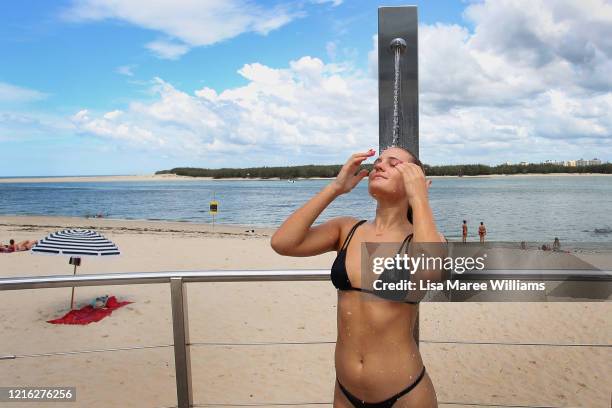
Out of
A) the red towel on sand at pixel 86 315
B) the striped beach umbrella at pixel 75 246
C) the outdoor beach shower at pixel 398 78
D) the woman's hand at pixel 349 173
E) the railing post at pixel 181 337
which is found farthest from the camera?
the red towel on sand at pixel 86 315

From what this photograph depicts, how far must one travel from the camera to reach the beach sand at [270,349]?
5.27m

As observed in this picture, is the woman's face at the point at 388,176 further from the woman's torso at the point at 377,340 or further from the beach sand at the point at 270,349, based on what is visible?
the beach sand at the point at 270,349

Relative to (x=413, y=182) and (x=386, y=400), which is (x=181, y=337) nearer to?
(x=386, y=400)

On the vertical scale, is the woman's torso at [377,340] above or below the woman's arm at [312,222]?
below

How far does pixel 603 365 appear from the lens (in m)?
6.44

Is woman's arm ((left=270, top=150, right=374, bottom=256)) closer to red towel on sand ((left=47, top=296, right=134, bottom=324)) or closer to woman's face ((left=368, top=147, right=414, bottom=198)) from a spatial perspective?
woman's face ((left=368, top=147, right=414, bottom=198))

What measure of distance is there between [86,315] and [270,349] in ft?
10.8

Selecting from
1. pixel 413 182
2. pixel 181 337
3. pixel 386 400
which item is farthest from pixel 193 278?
pixel 413 182

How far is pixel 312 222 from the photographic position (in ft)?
5.49

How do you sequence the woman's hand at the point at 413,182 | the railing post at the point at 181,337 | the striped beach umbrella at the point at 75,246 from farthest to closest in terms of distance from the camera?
the striped beach umbrella at the point at 75,246
the railing post at the point at 181,337
the woman's hand at the point at 413,182

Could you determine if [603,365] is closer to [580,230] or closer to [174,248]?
[174,248]

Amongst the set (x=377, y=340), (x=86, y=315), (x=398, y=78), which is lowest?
(x=86, y=315)

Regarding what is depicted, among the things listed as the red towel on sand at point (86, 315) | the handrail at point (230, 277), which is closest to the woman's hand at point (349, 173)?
the handrail at point (230, 277)

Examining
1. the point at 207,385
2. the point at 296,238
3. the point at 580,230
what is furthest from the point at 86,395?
the point at 580,230
